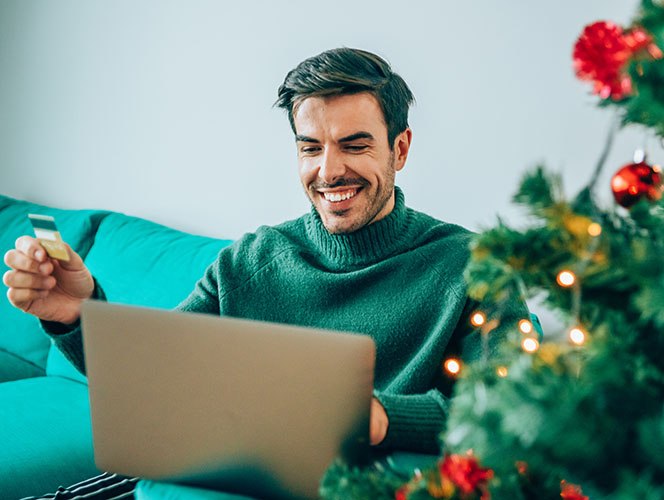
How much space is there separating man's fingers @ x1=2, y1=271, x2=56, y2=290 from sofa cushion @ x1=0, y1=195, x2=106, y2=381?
3.25ft

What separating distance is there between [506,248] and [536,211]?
46mm

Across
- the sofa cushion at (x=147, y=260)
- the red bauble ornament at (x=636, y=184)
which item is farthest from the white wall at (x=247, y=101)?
the sofa cushion at (x=147, y=260)

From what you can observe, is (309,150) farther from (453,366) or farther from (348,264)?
(453,366)

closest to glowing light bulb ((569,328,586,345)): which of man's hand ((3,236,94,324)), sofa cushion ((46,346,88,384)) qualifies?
man's hand ((3,236,94,324))

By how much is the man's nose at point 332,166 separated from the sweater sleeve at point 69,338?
0.55 meters

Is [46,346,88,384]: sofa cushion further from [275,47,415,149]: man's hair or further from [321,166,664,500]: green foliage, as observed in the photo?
[321,166,664,500]: green foliage

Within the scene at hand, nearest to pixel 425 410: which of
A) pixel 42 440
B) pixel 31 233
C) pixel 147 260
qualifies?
pixel 42 440

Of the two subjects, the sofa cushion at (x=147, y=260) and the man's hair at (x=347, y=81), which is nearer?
the man's hair at (x=347, y=81)

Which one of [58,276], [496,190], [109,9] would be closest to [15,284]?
[58,276]

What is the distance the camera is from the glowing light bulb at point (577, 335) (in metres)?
0.51

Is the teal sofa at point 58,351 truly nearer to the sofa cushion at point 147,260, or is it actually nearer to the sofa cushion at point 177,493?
the sofa cushion at point 147,260

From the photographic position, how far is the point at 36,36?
280 cm

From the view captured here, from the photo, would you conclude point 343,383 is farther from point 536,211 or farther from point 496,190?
point 496,190

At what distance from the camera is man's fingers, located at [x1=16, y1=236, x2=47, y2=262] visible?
1.00 m
